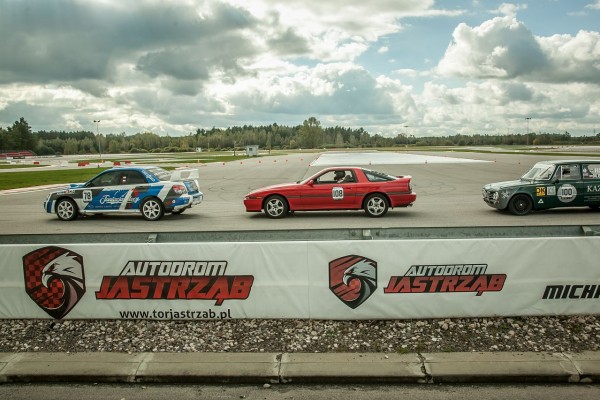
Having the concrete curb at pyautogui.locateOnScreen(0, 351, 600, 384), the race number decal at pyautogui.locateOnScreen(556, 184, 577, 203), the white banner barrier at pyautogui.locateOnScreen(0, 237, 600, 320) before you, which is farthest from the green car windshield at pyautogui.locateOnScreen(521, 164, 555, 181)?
the concrete curb at pyautogui.locateOnScreen(0, 351, 600, 384)

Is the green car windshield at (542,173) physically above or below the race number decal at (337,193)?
above

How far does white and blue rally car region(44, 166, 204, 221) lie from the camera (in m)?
13.9

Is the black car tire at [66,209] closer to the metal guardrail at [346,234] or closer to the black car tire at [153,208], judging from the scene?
the black car tire at [153,208]

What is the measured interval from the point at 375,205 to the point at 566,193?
528cm

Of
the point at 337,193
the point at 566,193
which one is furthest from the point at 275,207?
the point at 566,193

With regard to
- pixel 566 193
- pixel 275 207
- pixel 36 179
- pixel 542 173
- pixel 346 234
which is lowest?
pixel 36 179

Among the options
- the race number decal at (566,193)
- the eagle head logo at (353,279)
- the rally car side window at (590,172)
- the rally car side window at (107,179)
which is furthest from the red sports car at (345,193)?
the eagle head logo at (353,279)

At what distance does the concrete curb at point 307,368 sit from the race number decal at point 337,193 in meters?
8.86

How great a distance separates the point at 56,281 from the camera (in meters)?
5.88

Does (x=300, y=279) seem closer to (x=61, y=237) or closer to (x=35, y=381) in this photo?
(x=35, y=381)

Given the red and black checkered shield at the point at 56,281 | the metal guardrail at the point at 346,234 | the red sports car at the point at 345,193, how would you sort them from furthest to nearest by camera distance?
the red sports car at the point at 345,193, the metal guardrail at the point at 346,234, the red and black checkered shield at the point at 56,281

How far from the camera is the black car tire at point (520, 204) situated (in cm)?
1350

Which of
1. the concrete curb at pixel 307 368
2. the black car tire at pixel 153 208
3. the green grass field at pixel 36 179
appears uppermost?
the black car tire at pixel 153 208

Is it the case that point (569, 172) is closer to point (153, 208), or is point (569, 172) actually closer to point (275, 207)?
point (275, 207)
